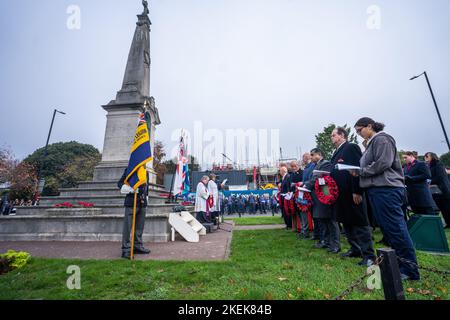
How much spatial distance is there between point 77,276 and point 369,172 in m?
4.84

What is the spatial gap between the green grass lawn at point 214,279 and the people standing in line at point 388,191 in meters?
0.42

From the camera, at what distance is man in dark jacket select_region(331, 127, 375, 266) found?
3916 millimetres

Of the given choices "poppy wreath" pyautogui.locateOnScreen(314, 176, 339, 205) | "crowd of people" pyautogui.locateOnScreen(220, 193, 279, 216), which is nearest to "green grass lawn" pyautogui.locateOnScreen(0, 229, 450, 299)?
"poppy wreath" pyautogui.locateOnScreen(314, 176, 339, 205)

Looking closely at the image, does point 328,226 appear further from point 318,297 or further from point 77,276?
point 77,276

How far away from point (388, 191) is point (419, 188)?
381 cm

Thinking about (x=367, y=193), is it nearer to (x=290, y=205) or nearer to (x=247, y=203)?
(x=290, y=205)

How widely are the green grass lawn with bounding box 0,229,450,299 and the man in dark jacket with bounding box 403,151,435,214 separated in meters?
1.99

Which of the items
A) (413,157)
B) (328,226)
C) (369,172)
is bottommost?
(328,226)

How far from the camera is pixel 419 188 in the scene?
19.5 ft

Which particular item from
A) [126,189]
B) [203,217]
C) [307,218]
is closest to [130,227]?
[126,189]

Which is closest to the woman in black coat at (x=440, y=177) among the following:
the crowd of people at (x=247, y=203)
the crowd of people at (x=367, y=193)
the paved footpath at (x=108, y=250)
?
Result: the crowd of people at (x=367, y=193)
